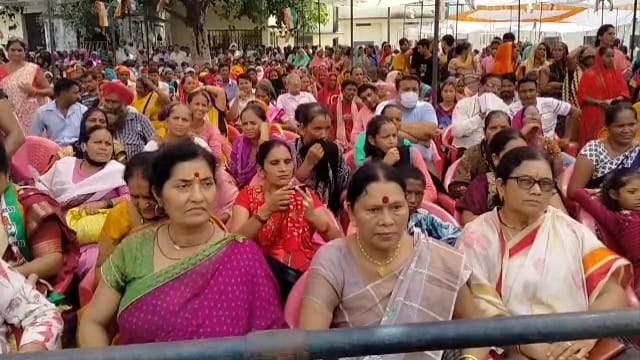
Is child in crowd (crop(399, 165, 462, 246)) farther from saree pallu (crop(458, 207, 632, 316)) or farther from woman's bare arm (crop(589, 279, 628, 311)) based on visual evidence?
woman's bare arm (crop(589, 279, 628, 311))

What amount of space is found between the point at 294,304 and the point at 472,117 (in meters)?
3.68

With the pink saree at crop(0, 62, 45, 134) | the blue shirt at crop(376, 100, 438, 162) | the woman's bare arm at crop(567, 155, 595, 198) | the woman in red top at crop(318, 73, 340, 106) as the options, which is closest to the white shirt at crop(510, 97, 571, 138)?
the blue shirt at crop(376, 100, 438, 162)

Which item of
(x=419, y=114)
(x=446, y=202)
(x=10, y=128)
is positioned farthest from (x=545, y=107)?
(x=10, y=128)

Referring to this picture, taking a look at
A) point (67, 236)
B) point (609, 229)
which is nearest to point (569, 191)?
point (609, 229)

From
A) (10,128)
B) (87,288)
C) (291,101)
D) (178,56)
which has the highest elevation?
(178,56)

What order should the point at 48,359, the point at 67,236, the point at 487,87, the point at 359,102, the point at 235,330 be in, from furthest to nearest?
the point at 359,102
the point at 487,87
the point at 67,236
the point at 235,330
the point at 48,359

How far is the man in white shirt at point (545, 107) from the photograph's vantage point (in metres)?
6.11

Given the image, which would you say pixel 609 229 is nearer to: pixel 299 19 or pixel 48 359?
pixel 48 359

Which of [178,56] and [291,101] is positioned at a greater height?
[178,56]

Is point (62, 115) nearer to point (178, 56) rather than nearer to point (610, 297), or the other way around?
point (610, 297)

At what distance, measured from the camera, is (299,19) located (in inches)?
1101

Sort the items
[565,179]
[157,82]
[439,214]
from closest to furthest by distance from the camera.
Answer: [439,214] → [565,179] → [157,82]

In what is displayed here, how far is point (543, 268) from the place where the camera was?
262 centimetres

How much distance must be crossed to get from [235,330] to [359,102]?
217 inches
